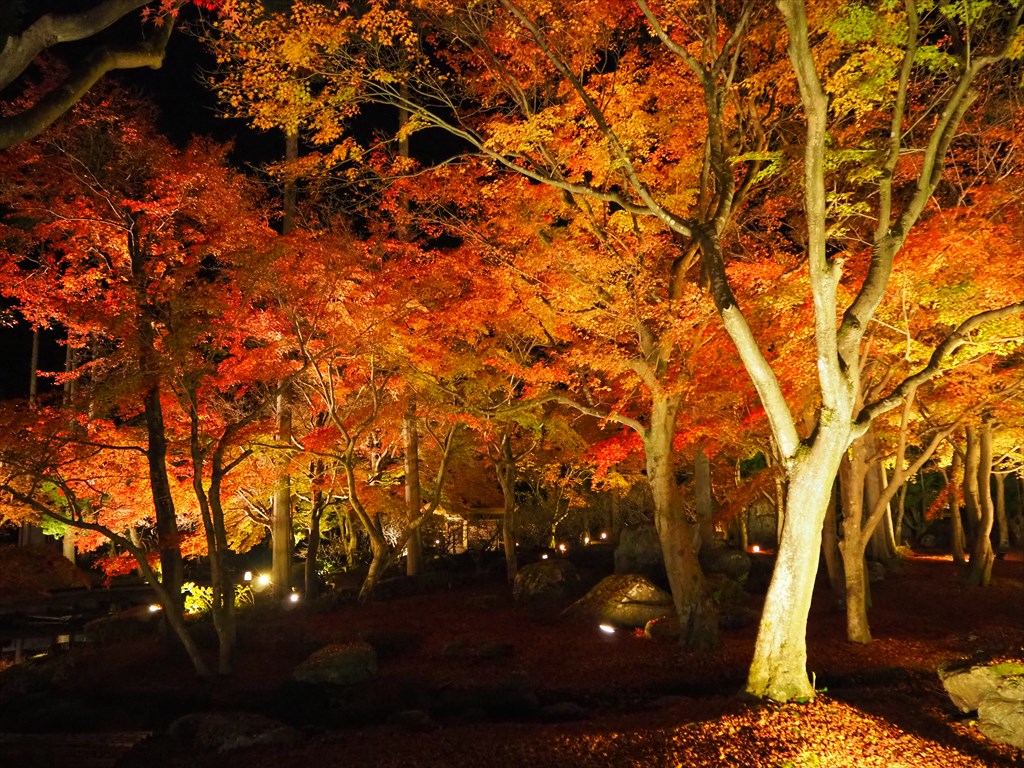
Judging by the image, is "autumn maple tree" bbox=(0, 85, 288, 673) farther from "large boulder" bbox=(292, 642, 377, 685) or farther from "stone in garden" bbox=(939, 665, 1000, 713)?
"stone in garden" bbox=(939, 665, 1000, 713)

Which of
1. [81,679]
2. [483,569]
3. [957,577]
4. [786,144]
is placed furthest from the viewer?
[483,569]

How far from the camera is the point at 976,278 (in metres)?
10.3

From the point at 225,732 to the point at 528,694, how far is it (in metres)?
4.03

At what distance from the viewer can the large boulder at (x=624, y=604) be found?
1334cm

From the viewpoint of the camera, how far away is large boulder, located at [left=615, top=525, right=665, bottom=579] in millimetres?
17016

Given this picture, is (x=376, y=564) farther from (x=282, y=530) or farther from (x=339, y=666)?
(x=339, y=666)

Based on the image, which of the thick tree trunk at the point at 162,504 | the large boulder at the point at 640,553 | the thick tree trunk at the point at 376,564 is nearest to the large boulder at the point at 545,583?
the large boulder at the point at 640,553

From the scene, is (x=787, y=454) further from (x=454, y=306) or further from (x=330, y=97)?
(x=454, y=306)

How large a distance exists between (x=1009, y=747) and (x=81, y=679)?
1374cm

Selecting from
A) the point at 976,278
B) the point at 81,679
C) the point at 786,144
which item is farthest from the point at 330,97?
the point at 81,679

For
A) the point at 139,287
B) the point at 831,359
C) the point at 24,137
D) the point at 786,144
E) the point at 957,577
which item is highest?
the point at 786,144

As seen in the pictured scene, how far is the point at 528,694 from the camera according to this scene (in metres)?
9.68

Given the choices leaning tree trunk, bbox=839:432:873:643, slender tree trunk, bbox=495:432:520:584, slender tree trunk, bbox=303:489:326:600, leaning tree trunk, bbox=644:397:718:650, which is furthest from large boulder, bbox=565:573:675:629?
slender tree trunk, bbox=303:489:326:600

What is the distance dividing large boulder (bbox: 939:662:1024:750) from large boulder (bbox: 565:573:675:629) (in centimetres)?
618
